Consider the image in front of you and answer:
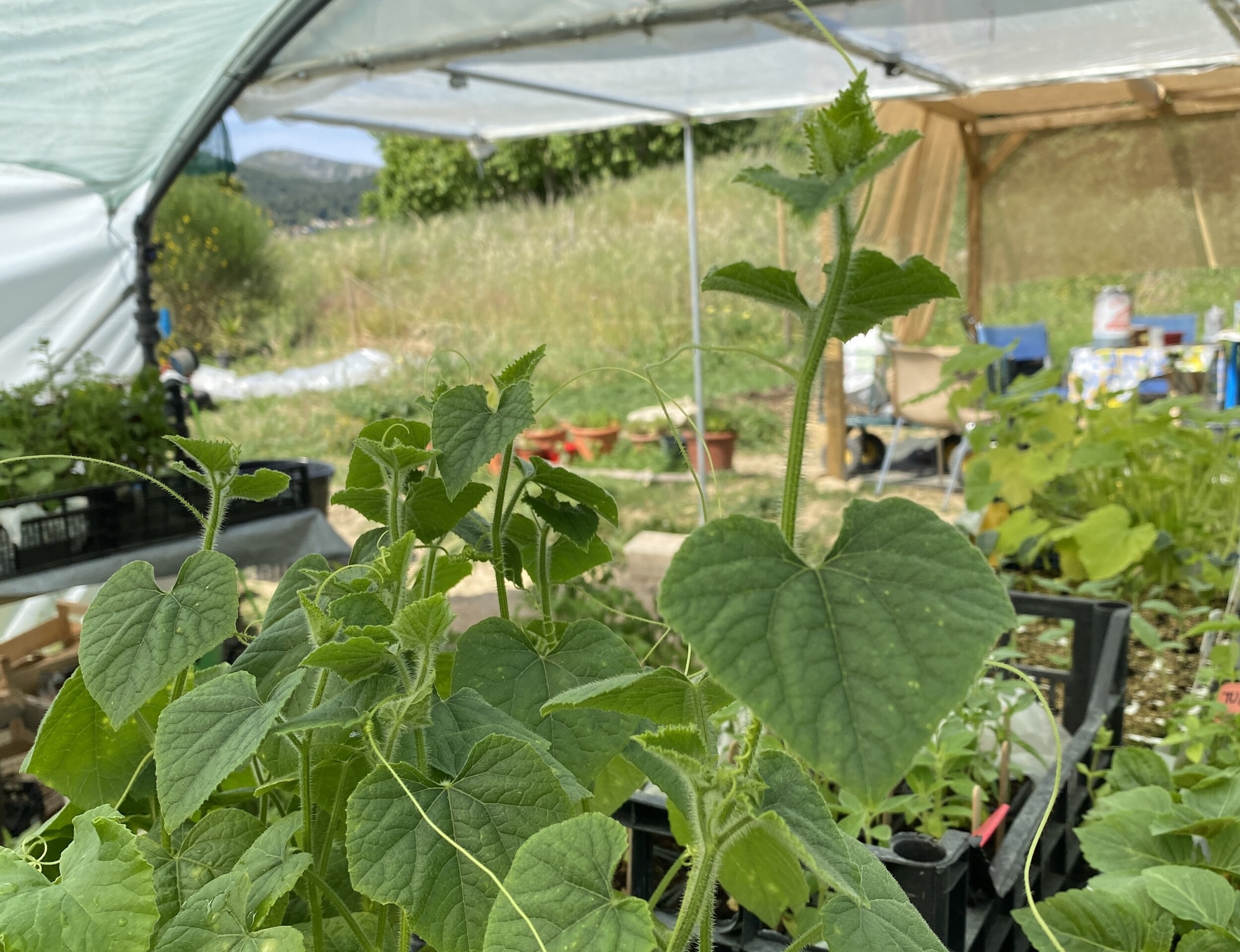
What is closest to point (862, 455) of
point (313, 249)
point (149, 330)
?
point (149, 330)

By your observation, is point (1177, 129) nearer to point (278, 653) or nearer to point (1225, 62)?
point (1225, 62)

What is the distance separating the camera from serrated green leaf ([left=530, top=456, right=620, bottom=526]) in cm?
72

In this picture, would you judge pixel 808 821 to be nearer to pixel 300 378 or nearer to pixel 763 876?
pixel 763 876

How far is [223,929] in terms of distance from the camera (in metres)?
0.55

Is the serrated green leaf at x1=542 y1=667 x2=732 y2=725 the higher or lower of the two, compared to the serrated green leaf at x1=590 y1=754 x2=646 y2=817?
higher

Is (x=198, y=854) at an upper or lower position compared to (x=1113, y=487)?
upper

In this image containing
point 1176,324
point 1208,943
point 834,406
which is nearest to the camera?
point 1208,943

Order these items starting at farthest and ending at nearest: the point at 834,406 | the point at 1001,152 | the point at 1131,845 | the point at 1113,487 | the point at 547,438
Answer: the point at 1001,152 < the point at 547,438 < the point at 834,406 < the point at 1113,487 < the point at 1131,845

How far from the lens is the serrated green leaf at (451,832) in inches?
20.2

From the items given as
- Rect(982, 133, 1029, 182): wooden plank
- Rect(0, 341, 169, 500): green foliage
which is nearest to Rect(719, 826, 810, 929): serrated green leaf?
Rect(0, 341, 169, 500): green foliage

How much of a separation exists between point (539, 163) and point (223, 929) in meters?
14.6

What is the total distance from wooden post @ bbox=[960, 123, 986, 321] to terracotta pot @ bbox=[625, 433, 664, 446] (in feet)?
8.05

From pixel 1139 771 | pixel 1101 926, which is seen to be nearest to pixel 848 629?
pixel 1101 926

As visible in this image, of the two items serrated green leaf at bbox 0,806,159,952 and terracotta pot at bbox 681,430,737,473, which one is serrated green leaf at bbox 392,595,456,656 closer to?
serrated green leaf at bbox 0,806,159,952
